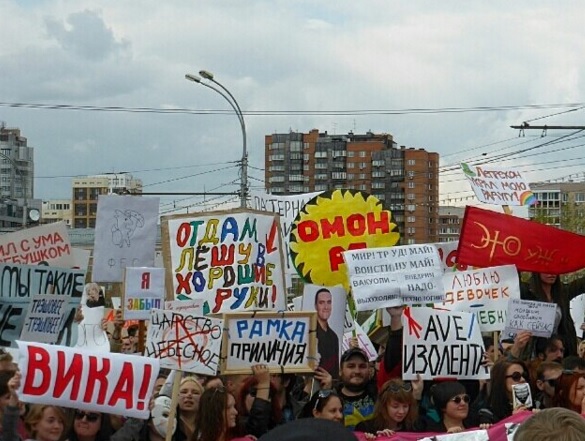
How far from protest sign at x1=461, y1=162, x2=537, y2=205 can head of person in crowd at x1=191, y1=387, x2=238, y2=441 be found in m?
7.18

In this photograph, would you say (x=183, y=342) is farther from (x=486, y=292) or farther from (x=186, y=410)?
(x=486, y=292)

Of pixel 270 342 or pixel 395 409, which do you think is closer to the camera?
pixel 395 409

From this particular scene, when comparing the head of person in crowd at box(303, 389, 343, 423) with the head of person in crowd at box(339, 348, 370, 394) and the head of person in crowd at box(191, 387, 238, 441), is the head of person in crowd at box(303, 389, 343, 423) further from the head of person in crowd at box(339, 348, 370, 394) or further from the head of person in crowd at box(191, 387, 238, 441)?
the head of person in crowd at box(339, 348, 370, 394)

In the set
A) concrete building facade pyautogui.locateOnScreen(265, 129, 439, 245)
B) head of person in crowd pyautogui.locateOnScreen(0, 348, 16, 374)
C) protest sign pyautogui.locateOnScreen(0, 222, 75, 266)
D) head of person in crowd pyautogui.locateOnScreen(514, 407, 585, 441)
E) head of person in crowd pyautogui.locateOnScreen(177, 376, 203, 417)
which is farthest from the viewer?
concrete building facade pyautogui.locateOnScreen(265, 129, 439, 245)

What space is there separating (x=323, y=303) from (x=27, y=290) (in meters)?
2.57

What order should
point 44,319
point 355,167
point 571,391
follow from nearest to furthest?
1. point 571,391
2. point 44,319
3. point 355,167

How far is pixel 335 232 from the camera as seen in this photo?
1211 centimetres

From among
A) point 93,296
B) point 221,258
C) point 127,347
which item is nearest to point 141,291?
point 127,347

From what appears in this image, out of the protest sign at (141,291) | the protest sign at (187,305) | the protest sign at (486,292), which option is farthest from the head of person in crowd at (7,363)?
the protest sign at (486,292)

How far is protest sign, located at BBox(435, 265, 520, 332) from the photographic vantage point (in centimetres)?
1162

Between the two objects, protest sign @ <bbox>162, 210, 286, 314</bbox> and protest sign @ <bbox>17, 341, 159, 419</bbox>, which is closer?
protest sign @ <bbox>17, 341, 159, 419</bbox>

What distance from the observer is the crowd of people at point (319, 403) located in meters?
7.04

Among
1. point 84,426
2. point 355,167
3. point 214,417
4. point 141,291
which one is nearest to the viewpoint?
point 214,417

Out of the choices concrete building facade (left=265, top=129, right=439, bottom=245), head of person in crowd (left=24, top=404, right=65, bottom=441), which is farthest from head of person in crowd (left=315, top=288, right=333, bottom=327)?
concrete building facade (left=265, top=129, right=439, bottom=245)
